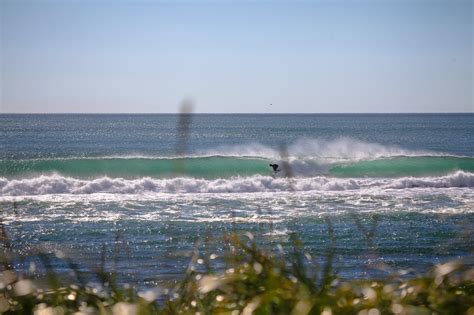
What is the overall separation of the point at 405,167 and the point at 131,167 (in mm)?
12545

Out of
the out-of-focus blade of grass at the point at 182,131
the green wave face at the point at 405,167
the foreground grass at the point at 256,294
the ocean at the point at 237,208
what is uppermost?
the out-of-focus blade of grass at the point at 182,131

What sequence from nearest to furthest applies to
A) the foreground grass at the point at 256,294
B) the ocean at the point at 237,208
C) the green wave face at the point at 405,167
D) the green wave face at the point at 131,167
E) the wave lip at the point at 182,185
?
the foreground grass at the point at 256,294
the ocean at the point at 237,208
the wave lip at the point at 182,185
the green wave face at the point at 131,167
the green wave face at the point at 405,167

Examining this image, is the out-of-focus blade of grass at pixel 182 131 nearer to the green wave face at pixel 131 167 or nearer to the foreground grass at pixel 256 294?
the foreground grass at pixel 256 294

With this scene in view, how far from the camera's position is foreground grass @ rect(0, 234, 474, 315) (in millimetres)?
1896

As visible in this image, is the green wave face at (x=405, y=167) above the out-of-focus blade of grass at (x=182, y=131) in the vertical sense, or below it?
below

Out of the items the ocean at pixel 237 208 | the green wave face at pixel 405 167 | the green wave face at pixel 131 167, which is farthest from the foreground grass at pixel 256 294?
the green wave face at pixel 405 167

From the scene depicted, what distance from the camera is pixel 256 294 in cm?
204

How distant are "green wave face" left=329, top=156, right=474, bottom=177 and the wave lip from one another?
12.8ft

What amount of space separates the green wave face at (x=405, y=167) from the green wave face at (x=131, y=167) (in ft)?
12.2

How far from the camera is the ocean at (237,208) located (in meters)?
3.12

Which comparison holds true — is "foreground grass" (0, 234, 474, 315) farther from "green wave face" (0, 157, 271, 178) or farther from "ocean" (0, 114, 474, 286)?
Answer: "green wave face" (0, 157, 271, 178)

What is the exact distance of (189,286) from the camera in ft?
6.92

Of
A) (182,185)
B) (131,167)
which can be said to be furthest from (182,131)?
(131,167)

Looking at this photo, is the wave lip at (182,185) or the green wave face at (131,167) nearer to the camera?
the wave lip at (182,185)
